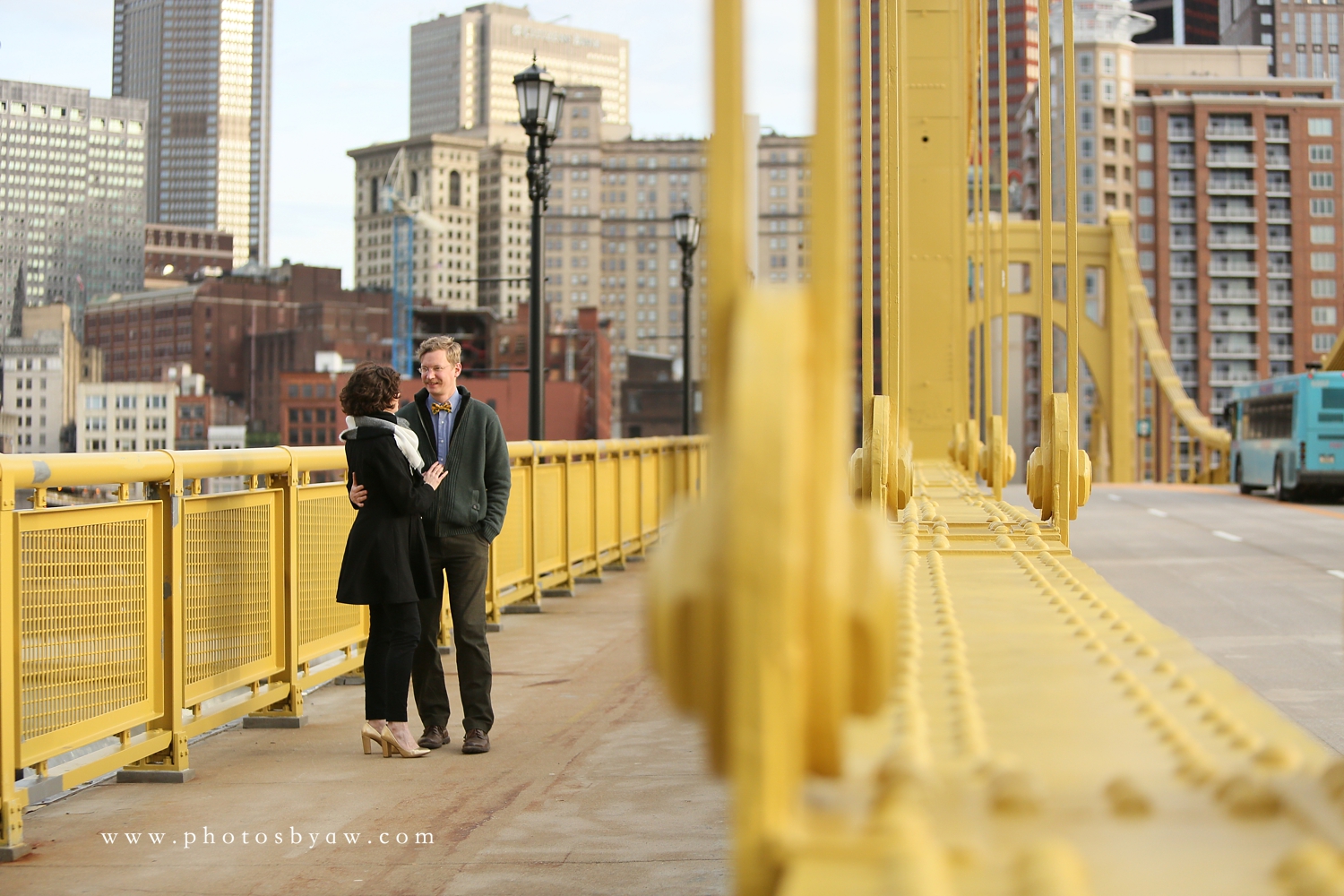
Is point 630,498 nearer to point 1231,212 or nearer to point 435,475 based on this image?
point 435,475

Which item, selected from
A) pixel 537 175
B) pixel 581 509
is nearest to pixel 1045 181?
pixel 581 509

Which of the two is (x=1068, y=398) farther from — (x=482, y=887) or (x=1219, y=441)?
(x=1219, y=441)

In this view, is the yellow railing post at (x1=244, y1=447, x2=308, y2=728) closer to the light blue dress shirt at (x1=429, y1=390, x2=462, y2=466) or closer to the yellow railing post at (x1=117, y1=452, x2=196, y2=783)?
the light blue dress shirt at (x1=429, y1=390, x2=462, y2=466)

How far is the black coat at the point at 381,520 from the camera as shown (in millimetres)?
6277

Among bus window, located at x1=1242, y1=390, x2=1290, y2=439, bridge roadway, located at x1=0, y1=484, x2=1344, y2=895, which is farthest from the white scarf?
bus window, located at x1=1242, y1=390, x2=1290, y2=439

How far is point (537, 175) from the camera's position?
1666 centimetres

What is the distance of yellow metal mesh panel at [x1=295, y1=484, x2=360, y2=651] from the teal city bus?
89.0ft

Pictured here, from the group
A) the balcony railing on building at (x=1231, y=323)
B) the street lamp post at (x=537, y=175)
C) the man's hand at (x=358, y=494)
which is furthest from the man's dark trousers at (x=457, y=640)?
the balcony railing on building at (x=1231, y=323)

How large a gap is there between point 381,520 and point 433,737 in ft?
3.83

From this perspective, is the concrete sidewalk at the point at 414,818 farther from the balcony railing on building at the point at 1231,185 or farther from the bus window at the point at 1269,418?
the balcony railing on building at the point at 1231,185

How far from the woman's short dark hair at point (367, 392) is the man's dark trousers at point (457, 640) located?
2.53 ft

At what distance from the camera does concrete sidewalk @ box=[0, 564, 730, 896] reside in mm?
4559

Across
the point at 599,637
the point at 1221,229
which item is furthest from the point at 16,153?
the point at 1221,229

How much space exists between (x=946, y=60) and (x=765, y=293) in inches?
392
